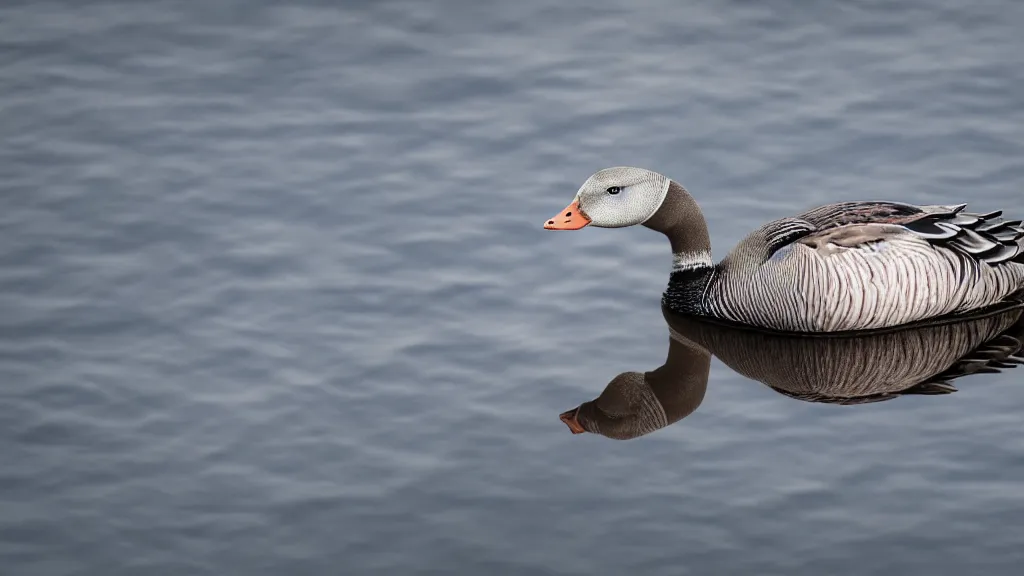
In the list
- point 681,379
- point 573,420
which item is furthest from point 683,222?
point 573,420

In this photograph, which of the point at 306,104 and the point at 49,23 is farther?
the point at 49,23

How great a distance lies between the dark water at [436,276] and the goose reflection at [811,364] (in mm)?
182

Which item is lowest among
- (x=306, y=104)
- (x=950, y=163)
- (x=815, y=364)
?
(x=815, y=364)

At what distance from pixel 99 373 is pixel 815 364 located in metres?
5.14

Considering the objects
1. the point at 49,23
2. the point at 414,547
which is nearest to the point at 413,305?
the point at 414,547

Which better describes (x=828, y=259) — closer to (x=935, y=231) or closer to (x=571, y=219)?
(x=935, y=231)

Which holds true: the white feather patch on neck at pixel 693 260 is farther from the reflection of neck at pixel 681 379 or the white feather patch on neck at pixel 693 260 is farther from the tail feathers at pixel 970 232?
the tail feathers at pixel 970 232

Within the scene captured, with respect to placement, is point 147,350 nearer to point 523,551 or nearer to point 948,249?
point 523,551

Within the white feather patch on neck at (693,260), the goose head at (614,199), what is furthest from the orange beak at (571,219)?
the white feather patch on neck at (693,260)

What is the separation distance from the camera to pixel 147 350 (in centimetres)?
1294

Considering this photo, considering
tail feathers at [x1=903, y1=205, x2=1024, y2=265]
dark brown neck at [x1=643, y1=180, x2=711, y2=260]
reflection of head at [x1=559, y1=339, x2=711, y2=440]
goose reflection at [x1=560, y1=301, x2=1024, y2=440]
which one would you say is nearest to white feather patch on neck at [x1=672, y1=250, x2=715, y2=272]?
dark brown neck at [x1=643, y1=180, x2=711, y2=260]

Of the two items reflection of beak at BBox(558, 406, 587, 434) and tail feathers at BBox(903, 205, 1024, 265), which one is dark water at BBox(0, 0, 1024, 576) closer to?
reflection of beak at BBox(558, 406, 587, 434)

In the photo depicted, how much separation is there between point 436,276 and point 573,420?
2.34 m

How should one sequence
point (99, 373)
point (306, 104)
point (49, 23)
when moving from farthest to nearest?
point (49, 23) < point (306, 104) < point (99, 373)
